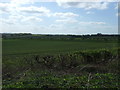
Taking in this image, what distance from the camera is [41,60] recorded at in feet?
25.8

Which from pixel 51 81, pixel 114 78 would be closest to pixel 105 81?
pixel 114 78

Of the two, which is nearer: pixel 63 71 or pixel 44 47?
pixel 63 71

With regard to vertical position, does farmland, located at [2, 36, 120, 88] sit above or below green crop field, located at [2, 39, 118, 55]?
below

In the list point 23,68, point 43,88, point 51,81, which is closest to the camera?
point 43,88

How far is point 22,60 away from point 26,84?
259 centimetres

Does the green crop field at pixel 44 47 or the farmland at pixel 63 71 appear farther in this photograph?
the green crop field at pixel 44 47

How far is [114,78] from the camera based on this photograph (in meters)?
5.76

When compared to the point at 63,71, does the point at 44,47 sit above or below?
above

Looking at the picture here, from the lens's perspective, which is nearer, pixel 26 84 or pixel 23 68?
pixel 26 84

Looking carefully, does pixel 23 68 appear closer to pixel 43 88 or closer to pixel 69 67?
pixel 69 67

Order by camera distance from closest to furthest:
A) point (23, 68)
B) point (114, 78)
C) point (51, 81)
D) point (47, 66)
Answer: point (51, 81), point (114, 78), point (23, 68), point (47, 66)

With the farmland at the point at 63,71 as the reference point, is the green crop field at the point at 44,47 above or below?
above

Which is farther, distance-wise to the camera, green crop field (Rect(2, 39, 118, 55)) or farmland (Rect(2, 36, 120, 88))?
green crop field (Rect(2, 39, 118, 55))

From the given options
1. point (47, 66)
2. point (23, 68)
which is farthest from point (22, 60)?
point (47, 66)
